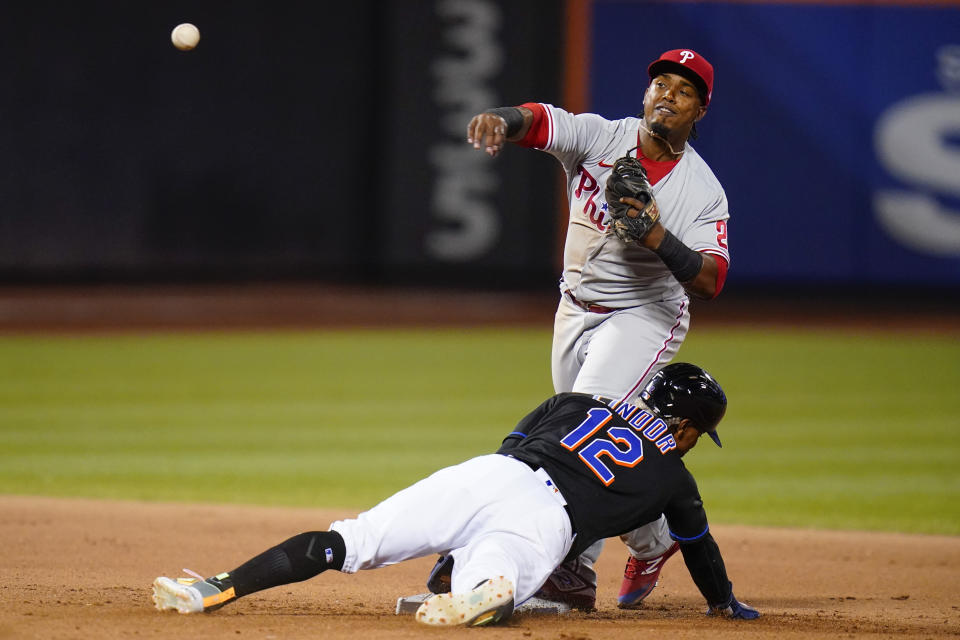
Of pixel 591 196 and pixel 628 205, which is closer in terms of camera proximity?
pixel 628 205

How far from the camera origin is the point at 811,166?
15688 millimetres

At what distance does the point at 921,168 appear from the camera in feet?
51.3

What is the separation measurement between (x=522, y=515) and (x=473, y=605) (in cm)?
31

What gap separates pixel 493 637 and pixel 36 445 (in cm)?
559

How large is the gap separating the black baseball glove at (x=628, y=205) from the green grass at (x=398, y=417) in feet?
9.41

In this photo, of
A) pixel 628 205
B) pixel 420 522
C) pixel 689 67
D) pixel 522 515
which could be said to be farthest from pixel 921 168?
pixel 420 522

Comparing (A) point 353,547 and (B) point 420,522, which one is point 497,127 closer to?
(B) point 420,522

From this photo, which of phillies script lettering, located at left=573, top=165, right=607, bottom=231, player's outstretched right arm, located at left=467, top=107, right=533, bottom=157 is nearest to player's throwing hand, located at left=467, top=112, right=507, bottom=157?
player's outstretched right arm, located at left=467, top=107, right=533, bottom=157

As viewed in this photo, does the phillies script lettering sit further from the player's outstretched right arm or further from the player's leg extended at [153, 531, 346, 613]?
the player's leg extended at [153, 531, 346, 613]

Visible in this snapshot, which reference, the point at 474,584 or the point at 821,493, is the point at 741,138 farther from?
the point at 474,584


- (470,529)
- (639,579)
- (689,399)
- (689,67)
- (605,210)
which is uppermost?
(689,67)

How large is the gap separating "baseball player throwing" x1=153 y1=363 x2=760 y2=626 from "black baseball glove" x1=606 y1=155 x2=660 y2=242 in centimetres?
54

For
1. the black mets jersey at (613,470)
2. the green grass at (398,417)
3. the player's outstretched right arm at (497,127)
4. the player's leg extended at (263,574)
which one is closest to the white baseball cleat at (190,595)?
the player's leg extended at (263,574)

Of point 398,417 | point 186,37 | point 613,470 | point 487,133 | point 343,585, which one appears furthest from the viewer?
point 398,417
